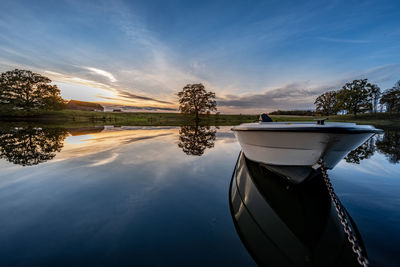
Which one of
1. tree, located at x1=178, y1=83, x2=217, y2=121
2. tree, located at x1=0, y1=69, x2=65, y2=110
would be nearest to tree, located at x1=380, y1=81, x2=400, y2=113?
tree, located at x1=178, y1=83, x2=217, y2=121

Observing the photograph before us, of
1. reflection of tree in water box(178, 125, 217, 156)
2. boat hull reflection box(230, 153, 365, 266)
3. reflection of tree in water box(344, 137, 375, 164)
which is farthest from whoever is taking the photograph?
reflection of tree in water box(178, 125, 217, 156)

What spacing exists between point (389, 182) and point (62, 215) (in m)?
8.43

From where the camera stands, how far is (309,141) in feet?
10.1

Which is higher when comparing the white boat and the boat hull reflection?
the white boat

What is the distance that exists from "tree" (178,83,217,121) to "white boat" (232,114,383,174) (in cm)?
4272

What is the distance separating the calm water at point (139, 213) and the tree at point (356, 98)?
4844 centimetres

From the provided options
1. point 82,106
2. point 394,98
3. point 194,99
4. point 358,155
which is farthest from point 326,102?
point 82,106

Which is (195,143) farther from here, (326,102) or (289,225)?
(326,102)

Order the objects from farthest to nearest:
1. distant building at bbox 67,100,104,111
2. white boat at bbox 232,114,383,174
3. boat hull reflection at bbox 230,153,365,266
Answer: distant building at bbox 67,100,104,111
white boat at bbox 232,114,383,174
boat hull reflection at bbox 230,153,365,266

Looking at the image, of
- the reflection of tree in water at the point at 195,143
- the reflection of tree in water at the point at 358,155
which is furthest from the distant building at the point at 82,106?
the reflection of tree in water at the point at 358,155

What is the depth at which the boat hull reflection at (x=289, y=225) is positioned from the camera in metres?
1.95

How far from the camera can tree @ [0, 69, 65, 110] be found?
41.1m

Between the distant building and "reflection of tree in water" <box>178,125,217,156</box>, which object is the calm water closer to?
"reflection of tree in water" <box>178,125,217,156</box>

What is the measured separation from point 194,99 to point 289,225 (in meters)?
45.5
